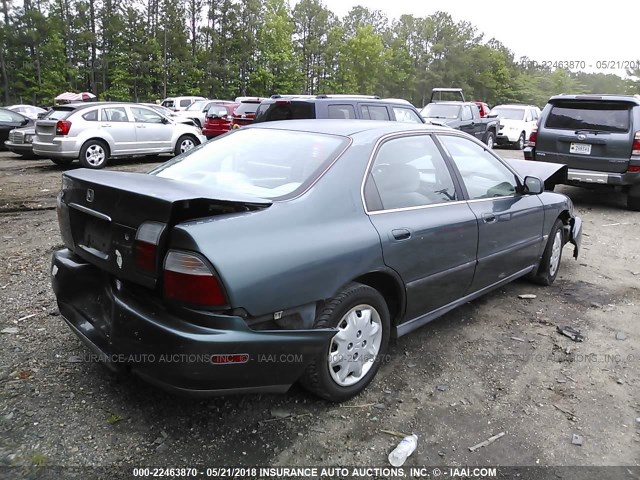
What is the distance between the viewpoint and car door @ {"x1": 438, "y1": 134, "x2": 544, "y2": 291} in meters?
3.87

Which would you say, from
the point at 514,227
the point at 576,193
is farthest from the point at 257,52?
the point at 514,227

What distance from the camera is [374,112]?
9.64 m

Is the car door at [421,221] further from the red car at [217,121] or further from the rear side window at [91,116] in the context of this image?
the red car at [217,121]

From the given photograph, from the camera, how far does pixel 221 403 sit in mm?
2943

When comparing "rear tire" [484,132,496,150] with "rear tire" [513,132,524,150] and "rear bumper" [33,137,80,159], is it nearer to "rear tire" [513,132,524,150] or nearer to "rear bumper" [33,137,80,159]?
"rear tire" [513,132,524,150]

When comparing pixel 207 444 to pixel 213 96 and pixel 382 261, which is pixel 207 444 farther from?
pixel 213 96

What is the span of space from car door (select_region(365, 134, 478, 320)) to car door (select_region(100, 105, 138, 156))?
33.5 feet

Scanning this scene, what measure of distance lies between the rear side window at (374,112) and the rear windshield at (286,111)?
42.4 inches

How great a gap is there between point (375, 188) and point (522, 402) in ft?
5.10

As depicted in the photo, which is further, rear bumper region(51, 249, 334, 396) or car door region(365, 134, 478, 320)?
car door region(365, 134, 478, 320)

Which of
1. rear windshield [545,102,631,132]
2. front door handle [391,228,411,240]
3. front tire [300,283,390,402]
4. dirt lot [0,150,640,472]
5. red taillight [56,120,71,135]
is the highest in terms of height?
rear windshield [545,102,631,132]

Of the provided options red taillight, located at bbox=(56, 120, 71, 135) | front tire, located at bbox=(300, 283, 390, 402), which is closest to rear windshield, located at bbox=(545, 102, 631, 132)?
front tire, located at bbox=(300, 283, 390, 402)

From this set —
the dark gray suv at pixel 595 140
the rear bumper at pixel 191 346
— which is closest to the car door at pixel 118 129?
the dark gray suv at pixel 595 140

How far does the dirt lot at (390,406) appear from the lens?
102 inches
